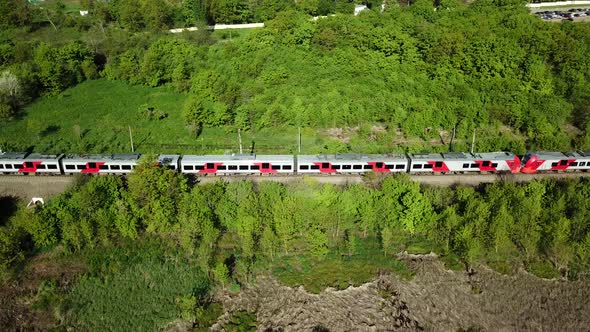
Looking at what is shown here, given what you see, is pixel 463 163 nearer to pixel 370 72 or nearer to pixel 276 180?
pixel 276 180

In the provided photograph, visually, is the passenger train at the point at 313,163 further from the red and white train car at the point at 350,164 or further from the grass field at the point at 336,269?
the grass field at the point at 336,269

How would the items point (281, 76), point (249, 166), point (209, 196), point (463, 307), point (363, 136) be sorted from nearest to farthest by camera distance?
1. point (463, 307)
2. point (209, 196)
3. point (249, 166)
4. point (363, 136)
5. point (281, 76)

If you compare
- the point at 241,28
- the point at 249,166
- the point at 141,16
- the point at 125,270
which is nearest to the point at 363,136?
the point at 249,166

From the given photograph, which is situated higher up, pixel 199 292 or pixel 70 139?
pixel 70 139

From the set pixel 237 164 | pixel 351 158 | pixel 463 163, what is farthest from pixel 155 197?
pixel 463 163

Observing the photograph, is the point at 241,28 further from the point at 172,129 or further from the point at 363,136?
the point at 363,136

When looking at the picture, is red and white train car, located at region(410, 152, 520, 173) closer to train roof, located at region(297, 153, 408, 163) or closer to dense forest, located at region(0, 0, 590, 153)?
train roof, located at region(297, 153, 408, 163)

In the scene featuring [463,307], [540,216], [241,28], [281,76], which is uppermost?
[241,28]

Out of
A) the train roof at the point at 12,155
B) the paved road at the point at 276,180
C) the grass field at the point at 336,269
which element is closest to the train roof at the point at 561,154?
the paved road at the point at 276,180

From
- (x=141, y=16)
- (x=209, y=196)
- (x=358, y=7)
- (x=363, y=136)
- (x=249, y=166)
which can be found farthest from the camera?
(x=358, y=7)
